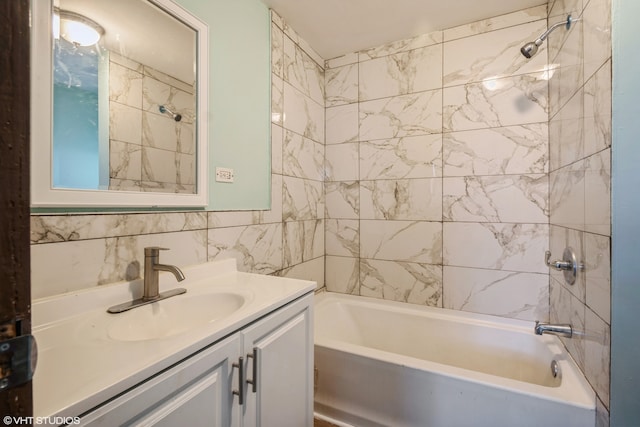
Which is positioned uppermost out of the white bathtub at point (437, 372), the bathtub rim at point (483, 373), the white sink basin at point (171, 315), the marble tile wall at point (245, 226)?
the marble tile wall at point (245, 226)

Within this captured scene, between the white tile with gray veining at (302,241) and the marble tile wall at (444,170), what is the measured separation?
12 centimetres

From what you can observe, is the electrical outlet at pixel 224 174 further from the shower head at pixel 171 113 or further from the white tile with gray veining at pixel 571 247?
the white tile with gray veining at pixel 571 247

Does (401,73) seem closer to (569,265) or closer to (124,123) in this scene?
(569,265)

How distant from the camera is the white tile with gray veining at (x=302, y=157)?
1.96 meters

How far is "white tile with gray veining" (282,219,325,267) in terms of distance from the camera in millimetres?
1973

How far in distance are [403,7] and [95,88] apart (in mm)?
1765

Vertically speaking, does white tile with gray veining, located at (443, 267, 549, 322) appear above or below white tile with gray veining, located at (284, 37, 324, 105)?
below

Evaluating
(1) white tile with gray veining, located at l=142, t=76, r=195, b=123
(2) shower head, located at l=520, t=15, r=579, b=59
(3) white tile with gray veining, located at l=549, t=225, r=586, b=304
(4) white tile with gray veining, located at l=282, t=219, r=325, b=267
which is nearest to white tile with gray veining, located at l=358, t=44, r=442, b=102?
(2) shower head, located at l=520, t=15, r=579, b=59

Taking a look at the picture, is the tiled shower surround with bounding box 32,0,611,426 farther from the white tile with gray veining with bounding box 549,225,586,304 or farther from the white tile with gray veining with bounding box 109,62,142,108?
the white tile with gray veining with bounding box 109,62,142,108

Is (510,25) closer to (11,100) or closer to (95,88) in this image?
(95,88)

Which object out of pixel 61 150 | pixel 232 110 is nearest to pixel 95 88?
pixel 61 150

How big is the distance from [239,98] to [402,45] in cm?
139

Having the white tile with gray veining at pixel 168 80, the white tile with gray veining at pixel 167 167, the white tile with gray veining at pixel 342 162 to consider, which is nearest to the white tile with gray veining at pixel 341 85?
the white tile with gray veining at pixel 342 162

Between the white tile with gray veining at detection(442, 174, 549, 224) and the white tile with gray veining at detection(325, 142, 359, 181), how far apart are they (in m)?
0.72
